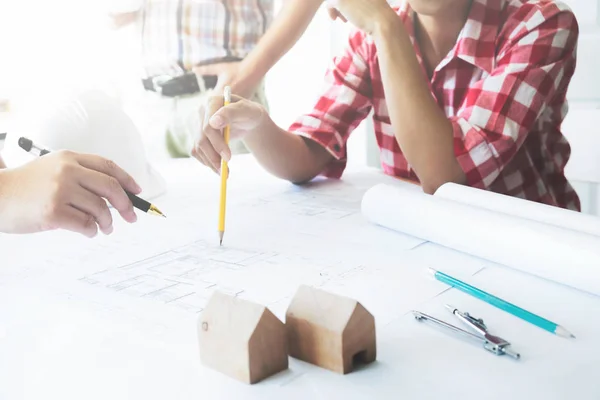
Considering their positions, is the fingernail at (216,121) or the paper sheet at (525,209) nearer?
the paper sheet at (525,209)

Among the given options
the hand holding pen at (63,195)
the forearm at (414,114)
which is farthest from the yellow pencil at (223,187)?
the forearm at (414,114)

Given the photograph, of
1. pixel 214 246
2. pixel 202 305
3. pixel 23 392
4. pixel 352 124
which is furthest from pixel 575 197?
pixel 23 392

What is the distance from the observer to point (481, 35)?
3.29 feet

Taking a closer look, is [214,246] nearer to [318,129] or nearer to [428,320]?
[428,320]

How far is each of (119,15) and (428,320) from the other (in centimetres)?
116

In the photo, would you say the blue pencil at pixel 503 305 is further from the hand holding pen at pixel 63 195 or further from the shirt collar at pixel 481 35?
the shirt collar at pixel 481 35

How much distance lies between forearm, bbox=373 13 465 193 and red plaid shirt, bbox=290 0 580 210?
0.07 feet

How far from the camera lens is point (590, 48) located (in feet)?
4.42

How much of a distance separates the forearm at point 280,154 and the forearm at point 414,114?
177 mm

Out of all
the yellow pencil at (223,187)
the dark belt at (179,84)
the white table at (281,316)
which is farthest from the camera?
the dark belt at (179,84)

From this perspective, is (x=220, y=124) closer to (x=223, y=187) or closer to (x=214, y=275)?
(x=223, y=187)

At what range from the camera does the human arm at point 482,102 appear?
0.92m

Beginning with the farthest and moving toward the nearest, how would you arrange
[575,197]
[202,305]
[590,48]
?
[590,48]
[575,197]
[202,305]

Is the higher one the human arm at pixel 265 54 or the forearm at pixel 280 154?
the human arm at pixel 265 54
